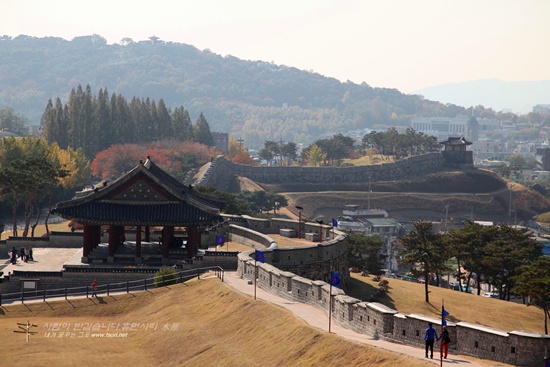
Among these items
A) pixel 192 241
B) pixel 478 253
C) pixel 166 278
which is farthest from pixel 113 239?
pixel 478 253

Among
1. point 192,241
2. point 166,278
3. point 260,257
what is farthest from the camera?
point 192,241

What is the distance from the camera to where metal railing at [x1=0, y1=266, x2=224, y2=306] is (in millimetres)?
67500

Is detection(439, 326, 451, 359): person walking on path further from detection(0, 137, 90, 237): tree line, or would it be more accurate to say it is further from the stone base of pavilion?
detection(0, 137, 90, 237): tree line

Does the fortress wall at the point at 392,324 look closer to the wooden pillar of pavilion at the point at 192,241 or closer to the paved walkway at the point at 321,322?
the paved walkway at the point at 321,322

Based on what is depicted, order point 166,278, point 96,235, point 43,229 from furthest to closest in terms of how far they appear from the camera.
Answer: point 43,229 → point 96,235 → point 166,278

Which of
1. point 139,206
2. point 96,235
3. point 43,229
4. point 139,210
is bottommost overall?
point 43,229

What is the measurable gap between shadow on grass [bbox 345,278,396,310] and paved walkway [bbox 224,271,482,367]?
14.4 meters

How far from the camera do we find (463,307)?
3236 inches

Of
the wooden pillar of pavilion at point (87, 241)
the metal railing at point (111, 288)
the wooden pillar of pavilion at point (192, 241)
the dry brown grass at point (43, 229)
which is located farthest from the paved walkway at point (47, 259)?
the dry brown grass at point (43, 229)

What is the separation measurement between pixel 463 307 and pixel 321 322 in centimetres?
3741

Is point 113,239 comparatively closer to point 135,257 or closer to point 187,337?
point 135,257

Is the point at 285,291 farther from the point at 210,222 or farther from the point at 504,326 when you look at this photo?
the point at 504,326

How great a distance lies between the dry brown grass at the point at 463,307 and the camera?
78000 mm

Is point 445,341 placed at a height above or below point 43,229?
above
